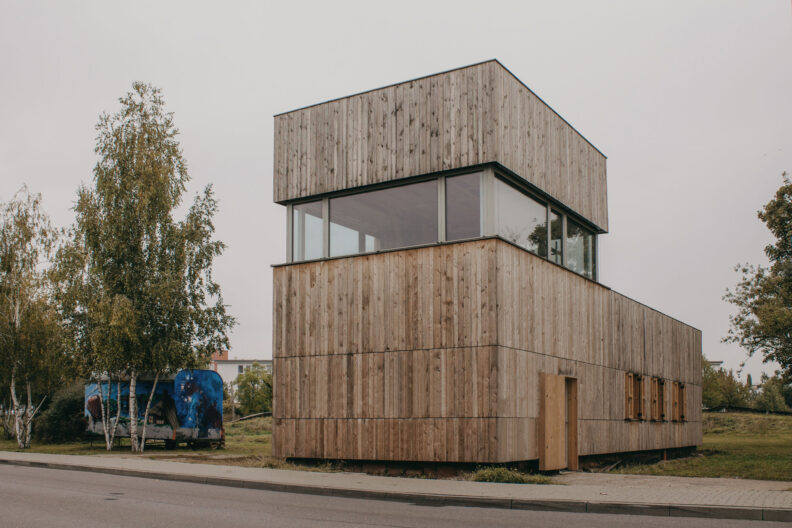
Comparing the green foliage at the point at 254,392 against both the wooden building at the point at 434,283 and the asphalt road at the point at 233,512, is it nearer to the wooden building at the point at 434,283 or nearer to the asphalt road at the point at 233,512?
the wooden building at the point at 434,283

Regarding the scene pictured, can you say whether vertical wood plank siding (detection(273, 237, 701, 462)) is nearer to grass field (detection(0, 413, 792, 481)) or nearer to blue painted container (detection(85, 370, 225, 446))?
grass field (detection(0, 413, 792, 481))

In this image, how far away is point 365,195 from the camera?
18547mm

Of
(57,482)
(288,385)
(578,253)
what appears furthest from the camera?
(578,253)

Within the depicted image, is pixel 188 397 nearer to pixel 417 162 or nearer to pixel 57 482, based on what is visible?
pixel 57 482

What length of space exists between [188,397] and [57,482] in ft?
39.9

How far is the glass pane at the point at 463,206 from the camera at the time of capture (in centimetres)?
1686

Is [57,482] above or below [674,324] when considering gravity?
below

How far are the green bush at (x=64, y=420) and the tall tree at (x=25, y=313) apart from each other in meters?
1.08

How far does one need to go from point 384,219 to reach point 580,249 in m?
6.32

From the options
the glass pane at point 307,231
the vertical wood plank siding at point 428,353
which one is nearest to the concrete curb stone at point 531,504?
the vertical wood plank siding at point 428,353

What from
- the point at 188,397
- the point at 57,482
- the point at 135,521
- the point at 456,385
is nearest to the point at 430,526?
the point at 135,521

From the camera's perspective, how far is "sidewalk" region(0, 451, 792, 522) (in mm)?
11248

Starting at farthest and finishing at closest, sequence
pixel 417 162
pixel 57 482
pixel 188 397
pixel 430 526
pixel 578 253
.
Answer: pixel 188 397
pixel 578 253
pixel 417 162
pixel 57 482
pixel 430 526

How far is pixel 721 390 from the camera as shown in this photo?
7362 cm
